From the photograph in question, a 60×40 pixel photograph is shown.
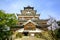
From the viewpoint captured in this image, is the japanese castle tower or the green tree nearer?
the green tree

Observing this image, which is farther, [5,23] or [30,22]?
[30,22]

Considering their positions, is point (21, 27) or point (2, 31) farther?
point (21, 27)

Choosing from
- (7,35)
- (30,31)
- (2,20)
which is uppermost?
(2,20)

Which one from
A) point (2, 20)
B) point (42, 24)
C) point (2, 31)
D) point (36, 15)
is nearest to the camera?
point (2, 31)

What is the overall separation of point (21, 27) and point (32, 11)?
11123 mm

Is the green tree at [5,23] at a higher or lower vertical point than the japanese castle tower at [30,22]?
higher

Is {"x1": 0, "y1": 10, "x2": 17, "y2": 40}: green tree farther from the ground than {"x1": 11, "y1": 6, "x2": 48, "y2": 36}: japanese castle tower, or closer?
farther from the ground

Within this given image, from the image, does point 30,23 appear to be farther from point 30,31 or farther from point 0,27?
point 0,27

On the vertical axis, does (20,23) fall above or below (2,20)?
below

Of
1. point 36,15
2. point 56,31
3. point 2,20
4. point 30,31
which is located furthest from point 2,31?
point 36,15

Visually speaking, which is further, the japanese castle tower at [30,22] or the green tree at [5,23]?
the japanese castle tower at [30,22]

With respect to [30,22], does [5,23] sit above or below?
above

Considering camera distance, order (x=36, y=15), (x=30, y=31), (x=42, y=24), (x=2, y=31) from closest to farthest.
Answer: (x=2, y=31)
(x=30, y=31)
(x=42, y=24)
(x=36, y=15)

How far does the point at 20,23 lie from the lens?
5062 centimetres
